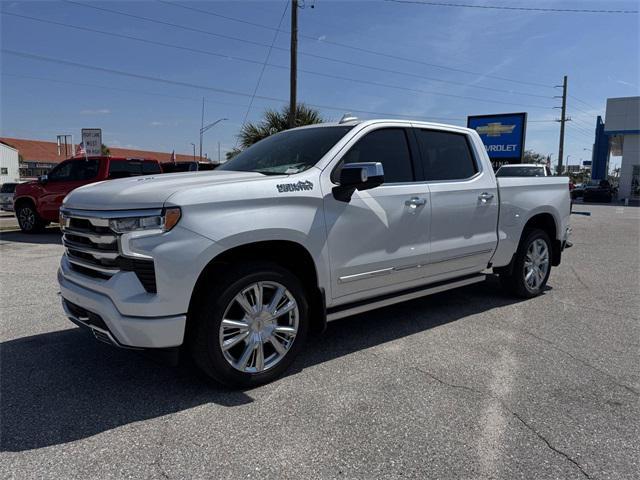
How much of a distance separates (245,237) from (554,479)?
2.22 m

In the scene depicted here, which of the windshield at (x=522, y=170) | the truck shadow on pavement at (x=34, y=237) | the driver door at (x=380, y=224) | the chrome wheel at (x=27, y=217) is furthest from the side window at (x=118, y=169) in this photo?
the windshield at (x=522, y=170)

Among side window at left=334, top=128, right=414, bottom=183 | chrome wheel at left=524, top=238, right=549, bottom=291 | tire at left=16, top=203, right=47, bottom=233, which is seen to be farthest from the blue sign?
side window at left=334, top=128, right=414, bottom=183

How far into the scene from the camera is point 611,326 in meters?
4.98

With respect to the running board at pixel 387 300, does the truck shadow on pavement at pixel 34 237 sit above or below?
below

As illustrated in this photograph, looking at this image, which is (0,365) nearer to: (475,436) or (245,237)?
(245,237)

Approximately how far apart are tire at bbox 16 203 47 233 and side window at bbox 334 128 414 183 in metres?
11.7

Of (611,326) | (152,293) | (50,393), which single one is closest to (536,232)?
(611,326)

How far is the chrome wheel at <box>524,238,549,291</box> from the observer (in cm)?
595

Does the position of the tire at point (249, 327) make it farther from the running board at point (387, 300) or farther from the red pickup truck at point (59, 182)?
the red pickup truck at point (59, 182)

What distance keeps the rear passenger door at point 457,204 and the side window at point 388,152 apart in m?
0.23

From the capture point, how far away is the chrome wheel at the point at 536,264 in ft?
19.5

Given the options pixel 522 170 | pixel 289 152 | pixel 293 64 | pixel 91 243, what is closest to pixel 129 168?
pixel 293 64

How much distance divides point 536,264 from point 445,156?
2.10 metres

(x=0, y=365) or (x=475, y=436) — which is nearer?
(x=475, y=436)
